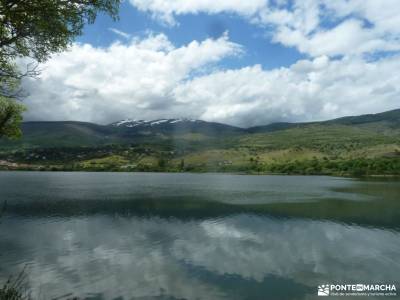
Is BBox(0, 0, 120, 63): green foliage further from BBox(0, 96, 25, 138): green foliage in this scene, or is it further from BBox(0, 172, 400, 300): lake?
BBox(0, 172, 400, 300): lake

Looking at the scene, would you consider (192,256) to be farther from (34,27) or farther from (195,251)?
(34,27)

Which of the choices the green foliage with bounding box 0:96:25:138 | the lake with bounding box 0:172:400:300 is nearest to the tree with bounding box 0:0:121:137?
the green foliage with bounding box 0:96:25:138

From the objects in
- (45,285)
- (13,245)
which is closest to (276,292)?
(45,285)

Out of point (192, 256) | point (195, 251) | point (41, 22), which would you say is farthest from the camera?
point (195, 251)

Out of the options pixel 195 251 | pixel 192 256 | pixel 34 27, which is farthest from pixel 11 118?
pixel 195 251

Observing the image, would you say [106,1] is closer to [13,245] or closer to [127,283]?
[127,283]

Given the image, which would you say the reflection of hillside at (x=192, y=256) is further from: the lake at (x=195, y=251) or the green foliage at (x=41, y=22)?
the green foliage at (x=41, y=22)

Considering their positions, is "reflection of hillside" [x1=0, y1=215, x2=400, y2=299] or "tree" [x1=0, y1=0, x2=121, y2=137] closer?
"tree" [x1=0, y1=0, x2=121, y2=137]

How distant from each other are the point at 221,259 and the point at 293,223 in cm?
2731

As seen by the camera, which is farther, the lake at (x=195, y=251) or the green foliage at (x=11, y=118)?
the lake at (x=195, y=251)

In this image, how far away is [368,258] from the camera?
38812mm

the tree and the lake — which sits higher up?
the tree

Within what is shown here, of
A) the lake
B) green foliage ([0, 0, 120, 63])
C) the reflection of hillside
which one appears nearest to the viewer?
green foliage ([0, 0, 120, 63])

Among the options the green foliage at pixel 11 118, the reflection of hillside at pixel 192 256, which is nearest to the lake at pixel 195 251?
the reflection of hillside at pixel 192 256
